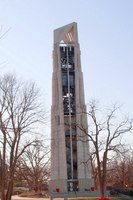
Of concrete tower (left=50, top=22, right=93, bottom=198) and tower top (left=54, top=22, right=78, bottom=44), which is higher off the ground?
tower top (left=54, top=22, right=78, bottom=44)

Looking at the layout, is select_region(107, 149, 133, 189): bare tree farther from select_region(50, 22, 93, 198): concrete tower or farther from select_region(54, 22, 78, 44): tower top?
select_region(54, 22, 78, 44): tower top

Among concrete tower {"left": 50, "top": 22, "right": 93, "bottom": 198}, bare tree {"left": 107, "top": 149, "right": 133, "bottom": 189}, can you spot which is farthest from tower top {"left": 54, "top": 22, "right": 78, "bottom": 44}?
→ bare tree {"left": 107, "top": 149, "right": 133, "bottom": 189}

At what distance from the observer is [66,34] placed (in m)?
64.8

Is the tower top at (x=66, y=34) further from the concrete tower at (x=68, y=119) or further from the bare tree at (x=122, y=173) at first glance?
the bare tree at (x=122, y=173)

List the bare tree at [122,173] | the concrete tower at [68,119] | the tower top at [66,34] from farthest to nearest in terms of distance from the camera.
Answer: the bare tree at [122,173]
the tower top at [66,34]
the concrete tower at [68,119]

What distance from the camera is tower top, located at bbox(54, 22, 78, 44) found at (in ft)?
208

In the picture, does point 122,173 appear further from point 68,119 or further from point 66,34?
point 66,34

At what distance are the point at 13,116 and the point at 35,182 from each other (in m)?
36.9

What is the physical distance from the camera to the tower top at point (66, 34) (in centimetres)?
6338

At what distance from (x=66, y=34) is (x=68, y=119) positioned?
1568 cm

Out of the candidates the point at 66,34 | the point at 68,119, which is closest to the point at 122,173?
the point at 68,119

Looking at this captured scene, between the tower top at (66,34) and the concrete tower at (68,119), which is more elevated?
the tower top at (66,34)

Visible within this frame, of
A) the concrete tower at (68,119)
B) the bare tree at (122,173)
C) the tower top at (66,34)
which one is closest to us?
the concrete tower at (68,119)

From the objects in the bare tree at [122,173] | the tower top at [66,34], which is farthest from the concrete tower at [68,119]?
the bare tree at [122,173]
